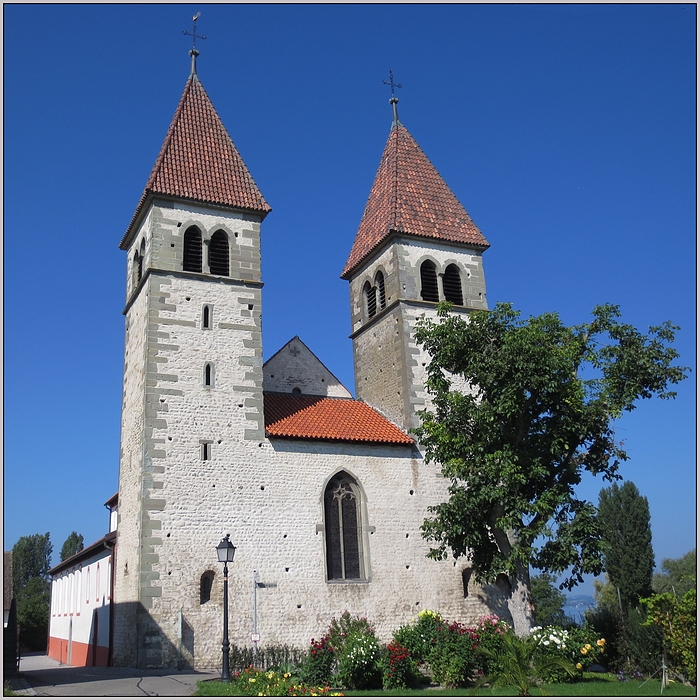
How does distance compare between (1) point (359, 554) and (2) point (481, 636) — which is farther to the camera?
(1) point (359, 554)

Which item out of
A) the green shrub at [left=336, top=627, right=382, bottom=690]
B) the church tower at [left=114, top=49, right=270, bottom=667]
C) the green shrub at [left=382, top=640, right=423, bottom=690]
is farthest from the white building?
the green shrub at [left=382, top=640, right=423, bottom=690]

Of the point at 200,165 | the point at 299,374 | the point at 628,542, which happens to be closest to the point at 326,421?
the point at 299,374

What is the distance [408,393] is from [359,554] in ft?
18.5

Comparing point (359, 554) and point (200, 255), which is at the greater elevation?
point (200, 255)

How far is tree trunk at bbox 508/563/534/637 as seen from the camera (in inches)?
713

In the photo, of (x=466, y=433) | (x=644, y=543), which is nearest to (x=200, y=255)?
(x=466, y=433)

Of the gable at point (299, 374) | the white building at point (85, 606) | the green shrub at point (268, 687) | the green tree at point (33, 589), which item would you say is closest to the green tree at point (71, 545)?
the green tree at point (33, 589)

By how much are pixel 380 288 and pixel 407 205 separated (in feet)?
11.1

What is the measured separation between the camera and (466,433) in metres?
19.7

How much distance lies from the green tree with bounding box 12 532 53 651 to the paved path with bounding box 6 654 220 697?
1524 cm

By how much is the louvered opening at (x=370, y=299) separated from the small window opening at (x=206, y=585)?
39.2 feet

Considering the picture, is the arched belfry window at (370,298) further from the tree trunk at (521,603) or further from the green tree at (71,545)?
the green tree at (71,545)

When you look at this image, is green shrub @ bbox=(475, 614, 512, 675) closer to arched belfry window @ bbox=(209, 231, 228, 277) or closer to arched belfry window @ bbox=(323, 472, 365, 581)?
arched belfry window @ bbox=(323, 472, 365, 581)

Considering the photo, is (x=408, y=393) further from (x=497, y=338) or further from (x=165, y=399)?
(x=165, y=399)
